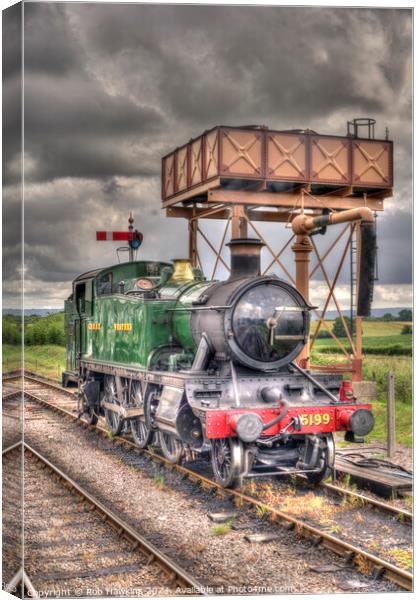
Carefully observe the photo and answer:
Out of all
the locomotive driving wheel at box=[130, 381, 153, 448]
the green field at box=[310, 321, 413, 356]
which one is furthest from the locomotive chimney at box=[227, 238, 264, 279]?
the locomotive driving wheel at box=[130, 381, 153, 448]

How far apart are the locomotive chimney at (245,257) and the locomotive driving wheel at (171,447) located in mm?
2559

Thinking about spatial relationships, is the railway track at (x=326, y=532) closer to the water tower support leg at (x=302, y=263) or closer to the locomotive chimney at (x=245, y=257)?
the water tower support leg at (x=302, y=263)

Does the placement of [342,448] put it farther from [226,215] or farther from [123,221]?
[123,221]

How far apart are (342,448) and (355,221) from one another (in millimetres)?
4712

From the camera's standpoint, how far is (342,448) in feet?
36.5

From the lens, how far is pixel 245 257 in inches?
353

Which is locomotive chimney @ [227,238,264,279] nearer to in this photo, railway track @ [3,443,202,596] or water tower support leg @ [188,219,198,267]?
water tower support leg @ [188,219,198,267]

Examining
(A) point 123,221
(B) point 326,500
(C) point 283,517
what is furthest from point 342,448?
(A) point 123,221

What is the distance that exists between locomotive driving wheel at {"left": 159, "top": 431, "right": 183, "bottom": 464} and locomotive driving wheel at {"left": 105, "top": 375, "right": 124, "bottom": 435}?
1674 millimetres

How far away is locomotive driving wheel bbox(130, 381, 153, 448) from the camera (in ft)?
36.1

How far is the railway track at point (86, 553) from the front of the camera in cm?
610

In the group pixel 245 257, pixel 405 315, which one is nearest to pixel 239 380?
pixel 245 257

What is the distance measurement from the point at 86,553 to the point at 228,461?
256 cm

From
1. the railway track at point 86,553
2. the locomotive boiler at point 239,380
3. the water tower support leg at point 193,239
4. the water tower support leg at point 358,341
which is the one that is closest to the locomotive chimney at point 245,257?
the locomotive boiler at point 239,380
